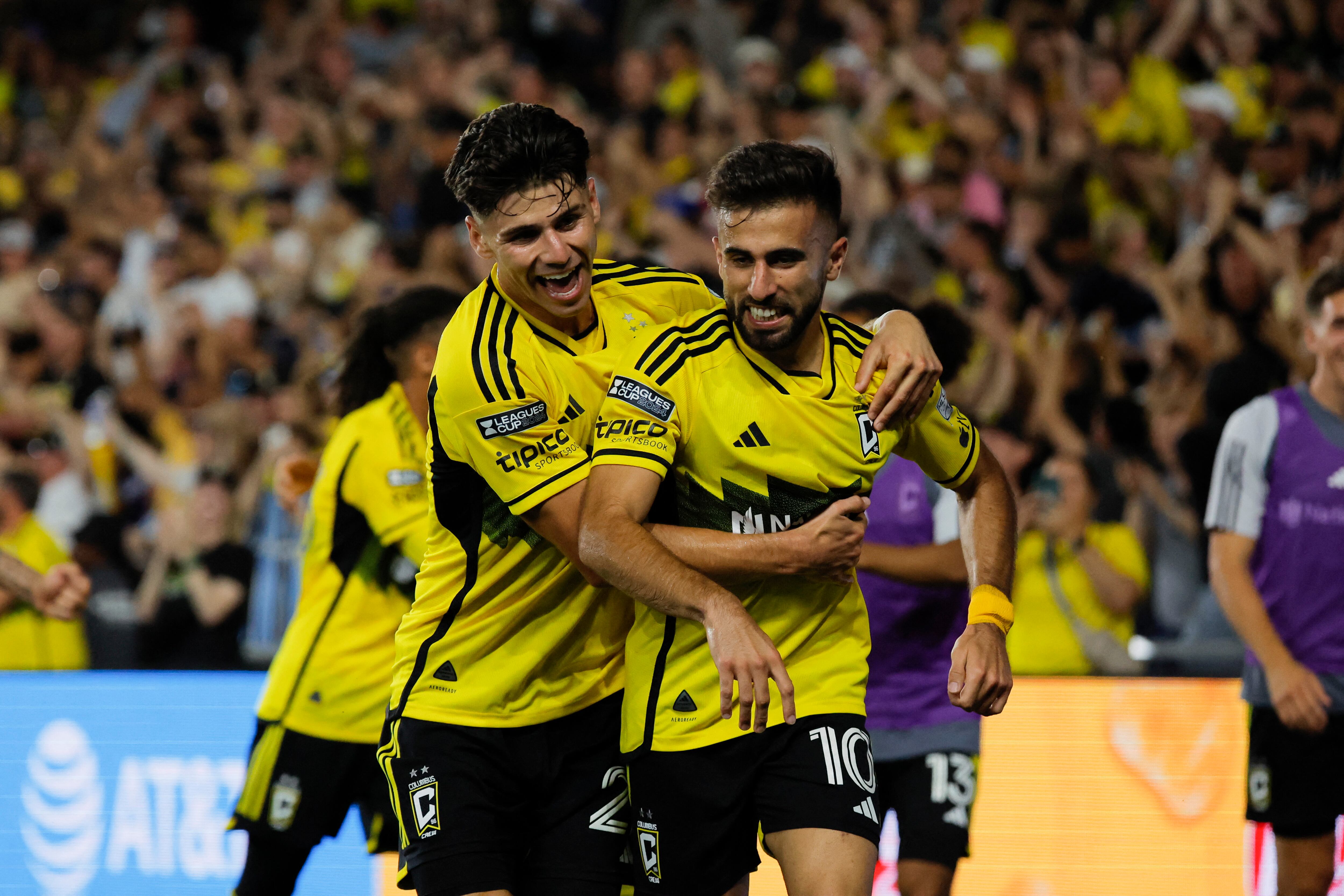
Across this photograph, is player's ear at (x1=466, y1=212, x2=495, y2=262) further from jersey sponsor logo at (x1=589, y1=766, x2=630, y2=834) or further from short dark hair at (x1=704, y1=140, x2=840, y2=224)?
jersey sponsor logo at (x1=589, y1=766, x2=630, y2=834)

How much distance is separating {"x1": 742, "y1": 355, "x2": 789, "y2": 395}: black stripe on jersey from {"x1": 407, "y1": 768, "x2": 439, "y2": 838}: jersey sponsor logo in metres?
1.26

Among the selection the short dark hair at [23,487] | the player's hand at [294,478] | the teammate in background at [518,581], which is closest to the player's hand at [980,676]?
the teammate in background at [518,581]

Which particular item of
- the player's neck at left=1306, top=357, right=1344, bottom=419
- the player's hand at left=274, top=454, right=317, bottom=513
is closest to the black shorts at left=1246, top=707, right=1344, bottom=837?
the player's neck at left=1306, top=357, right=1344, bottom=419

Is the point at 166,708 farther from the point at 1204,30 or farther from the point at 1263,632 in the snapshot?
the point at 1204,30

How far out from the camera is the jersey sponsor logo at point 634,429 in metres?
3.48

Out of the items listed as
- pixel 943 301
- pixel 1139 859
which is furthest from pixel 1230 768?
pixel 943 301

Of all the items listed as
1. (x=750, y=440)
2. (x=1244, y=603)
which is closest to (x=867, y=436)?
(x=750, y=440)

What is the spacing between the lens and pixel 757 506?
3.63 meters

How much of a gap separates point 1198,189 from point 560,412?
7238 millimetres

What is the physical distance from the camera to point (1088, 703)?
5691 millimetres

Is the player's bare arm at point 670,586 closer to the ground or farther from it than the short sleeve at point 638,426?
closer to the ground

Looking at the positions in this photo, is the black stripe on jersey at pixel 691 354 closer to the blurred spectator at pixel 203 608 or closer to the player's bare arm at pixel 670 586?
the player's bare arm at pixel 670 586

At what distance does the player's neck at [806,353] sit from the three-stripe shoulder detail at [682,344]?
0.13 m

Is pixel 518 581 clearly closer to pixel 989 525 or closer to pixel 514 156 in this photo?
pixel 514 156
